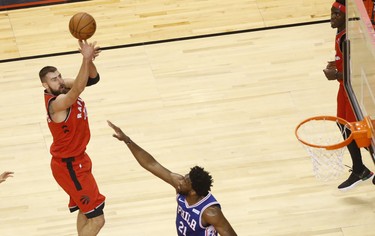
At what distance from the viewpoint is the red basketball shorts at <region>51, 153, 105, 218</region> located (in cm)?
637

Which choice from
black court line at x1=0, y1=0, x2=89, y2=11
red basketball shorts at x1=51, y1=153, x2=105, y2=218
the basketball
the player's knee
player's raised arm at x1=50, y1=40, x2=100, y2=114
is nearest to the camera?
player's raised arm at x1=50, y1=40, x2=100, y2=114

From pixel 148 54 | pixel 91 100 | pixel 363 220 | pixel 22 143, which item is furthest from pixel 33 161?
pixel 363 220

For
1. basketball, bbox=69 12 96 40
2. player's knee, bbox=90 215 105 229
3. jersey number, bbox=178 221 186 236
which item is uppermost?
basketball, bbox=69 12 96 40

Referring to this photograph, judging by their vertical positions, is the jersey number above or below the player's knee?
above

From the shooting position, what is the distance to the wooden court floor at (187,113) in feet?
22.8

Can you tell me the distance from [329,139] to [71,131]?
2314 mm

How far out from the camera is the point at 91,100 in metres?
8.29

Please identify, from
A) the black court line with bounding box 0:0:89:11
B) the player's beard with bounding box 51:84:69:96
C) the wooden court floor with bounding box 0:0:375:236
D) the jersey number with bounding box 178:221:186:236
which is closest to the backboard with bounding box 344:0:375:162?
the wooden court floor with bounding box 0:0:375:236

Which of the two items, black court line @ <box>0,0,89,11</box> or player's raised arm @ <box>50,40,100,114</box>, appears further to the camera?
black court line @ <box>0,0,89,11</box>

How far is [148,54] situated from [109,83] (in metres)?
0.57

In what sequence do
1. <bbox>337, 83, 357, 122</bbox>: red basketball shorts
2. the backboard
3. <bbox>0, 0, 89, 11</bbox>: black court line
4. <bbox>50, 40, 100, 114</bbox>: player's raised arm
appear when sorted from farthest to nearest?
<bbox>0, 0, 89, 11</bbox>: black court line → <bbox>337, 83, 357, 122</bbox>: red basketball shorts → the backboard → <bbox>50, 40, 100, 114</bbox>: player's raised arm

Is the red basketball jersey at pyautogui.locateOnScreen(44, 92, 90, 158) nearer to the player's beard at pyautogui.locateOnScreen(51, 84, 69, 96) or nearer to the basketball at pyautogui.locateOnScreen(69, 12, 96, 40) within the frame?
the player's beard at pyautogui.locateOnScreen(51, 84, 69, 96)

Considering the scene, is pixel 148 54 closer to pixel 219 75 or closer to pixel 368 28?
pixel 219 75

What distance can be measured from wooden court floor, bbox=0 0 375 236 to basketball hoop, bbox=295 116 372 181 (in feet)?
0.54
